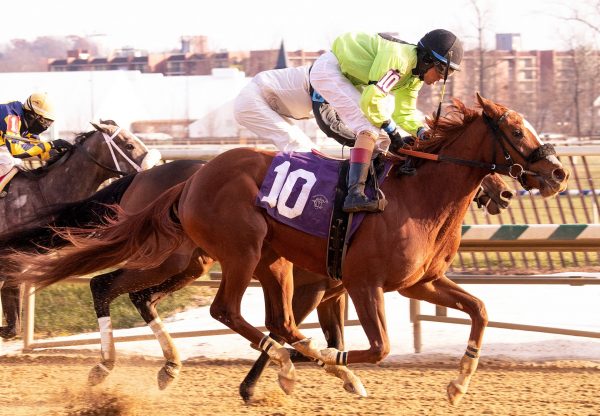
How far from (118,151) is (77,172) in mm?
351

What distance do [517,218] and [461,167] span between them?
4.49 metres

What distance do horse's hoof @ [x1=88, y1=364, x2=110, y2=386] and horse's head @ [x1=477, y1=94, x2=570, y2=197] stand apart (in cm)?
261

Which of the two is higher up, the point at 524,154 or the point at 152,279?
the point at 524,154

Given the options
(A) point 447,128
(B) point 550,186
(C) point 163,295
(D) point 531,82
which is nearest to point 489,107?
(A) point 447,128

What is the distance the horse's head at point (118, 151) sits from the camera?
23.9 ft

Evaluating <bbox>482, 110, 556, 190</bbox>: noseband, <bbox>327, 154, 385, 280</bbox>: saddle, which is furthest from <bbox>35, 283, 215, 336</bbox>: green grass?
<bbox>482, 110, 556, 190</bbox>: noseband

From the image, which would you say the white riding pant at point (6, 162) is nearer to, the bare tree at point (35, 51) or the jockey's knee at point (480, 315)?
the jockey's knee at point (480, 315)

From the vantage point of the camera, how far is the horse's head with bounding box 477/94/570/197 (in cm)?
487

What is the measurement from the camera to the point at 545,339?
7.29 meters

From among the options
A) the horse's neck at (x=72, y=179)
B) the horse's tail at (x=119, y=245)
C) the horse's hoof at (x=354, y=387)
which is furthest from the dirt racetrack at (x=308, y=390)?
the horse's neck at (x=72, y=179)

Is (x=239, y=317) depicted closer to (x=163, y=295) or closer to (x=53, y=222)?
(x=163, y=295)

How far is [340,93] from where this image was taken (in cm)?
548

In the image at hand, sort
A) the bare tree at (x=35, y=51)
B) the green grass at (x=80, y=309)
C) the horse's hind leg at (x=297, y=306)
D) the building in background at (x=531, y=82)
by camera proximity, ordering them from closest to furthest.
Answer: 1. the horse's hind leg at (x=297, y=306)
2. the green grass at (x=80, y=309)
3. the building in background at (x=531, y=82)
4. the bare tree at (x=35, y=51)

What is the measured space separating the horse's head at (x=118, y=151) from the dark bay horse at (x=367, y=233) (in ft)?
5.26
